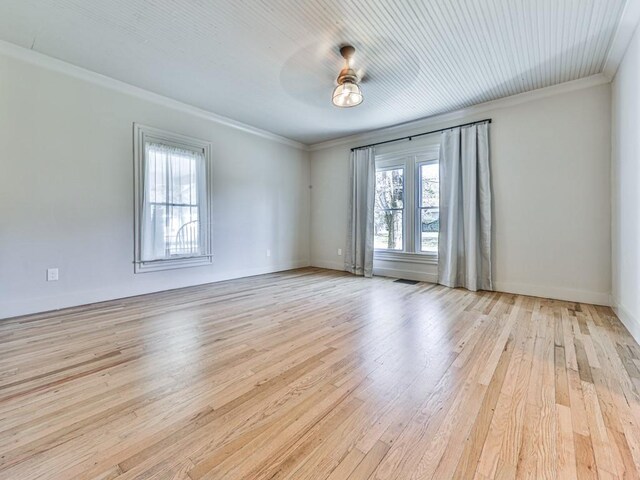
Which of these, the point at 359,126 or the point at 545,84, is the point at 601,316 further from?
the point at 359,126

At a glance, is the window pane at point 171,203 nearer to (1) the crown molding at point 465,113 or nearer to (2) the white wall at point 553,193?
(1) the crown molding at point 465,113

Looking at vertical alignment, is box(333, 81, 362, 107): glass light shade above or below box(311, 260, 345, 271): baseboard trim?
above

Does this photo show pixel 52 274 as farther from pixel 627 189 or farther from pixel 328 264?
pixel 627 189

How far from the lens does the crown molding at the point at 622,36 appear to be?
2.20m

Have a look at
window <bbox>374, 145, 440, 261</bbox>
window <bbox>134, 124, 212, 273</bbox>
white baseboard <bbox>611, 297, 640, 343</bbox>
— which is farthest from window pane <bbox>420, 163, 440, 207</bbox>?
window <bbox>134, 124, 212, 273</bbox>

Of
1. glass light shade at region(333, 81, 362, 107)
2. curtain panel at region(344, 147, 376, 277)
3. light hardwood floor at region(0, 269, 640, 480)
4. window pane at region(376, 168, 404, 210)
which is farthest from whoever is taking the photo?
curtain panel at region(344, 147, 376, 277)

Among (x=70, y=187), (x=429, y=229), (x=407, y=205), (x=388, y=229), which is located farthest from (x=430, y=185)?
(x=70, y=187)

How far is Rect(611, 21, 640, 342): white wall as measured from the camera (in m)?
2.35

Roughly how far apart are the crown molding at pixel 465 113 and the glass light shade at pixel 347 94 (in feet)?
6.56

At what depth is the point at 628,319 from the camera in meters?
2.50

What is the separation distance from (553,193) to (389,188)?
2305 mm

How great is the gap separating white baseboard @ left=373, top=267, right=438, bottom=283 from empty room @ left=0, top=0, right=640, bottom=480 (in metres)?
0.04

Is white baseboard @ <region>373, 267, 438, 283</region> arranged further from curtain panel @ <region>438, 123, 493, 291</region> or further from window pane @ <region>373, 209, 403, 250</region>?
window pane @ <region>373, 209, 403, 250</region>

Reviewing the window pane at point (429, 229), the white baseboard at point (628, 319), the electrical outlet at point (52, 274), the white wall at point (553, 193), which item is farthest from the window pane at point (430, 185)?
the electrical outlet at point (52, 274)
